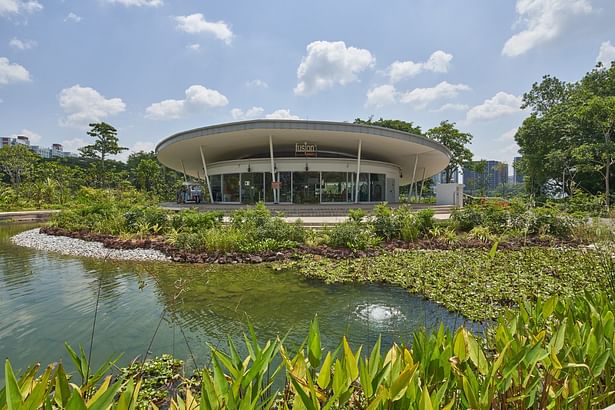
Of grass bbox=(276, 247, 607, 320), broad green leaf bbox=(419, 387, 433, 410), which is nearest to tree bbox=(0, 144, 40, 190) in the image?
grass bbox=(276, 247, 607, 320)

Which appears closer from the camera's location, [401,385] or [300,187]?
[401,385]

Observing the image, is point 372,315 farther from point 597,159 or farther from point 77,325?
point 597,159

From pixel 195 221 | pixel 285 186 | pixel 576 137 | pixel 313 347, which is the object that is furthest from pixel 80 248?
pixel 576 137

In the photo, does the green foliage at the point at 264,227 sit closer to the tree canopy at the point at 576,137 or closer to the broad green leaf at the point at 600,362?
the broad green leaf at the point at 600,362

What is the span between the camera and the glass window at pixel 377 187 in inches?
909

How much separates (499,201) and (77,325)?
14165 mm

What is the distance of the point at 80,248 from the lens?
9.74m

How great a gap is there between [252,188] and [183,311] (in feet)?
56.5

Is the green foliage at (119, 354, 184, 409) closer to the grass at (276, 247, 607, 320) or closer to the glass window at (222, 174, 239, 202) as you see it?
the grass at (276, 247, 607, 320)

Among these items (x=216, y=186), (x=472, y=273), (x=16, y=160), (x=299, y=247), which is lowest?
(x=472, y=273)

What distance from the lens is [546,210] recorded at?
34.9 ft

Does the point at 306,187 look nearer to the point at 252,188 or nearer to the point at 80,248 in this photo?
the point at 252,188

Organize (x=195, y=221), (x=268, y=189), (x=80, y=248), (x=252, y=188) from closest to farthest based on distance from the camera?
(x=80, y=248)
(x=195, y=221)
(x=268, y=189)
(x=252, y=188)

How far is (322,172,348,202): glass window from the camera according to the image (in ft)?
70.1
